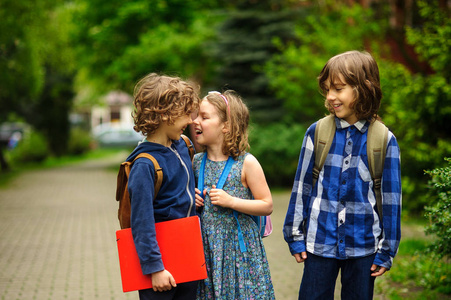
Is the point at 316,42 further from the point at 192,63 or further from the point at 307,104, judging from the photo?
the point at 192,63

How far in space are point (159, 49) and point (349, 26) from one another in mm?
6707

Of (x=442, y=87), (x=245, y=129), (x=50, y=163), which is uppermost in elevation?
(x=442, y=87)

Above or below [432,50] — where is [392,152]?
below

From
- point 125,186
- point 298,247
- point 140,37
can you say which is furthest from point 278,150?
point 125,186

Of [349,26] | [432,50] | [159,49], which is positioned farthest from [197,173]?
[159,49]

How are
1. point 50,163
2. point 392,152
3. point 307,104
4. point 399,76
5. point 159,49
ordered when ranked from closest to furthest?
1. point 392,152
2. point 399,76
3. point 307,104
4. point 159,49
5. point 50,163

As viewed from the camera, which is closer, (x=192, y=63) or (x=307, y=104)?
(x=307, y=104)

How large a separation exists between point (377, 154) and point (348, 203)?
0.28 meters

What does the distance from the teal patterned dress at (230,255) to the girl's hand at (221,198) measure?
10 centimetres

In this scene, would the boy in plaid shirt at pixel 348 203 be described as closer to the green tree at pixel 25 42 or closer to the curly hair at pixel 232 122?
the curly hair at pixel 232 122

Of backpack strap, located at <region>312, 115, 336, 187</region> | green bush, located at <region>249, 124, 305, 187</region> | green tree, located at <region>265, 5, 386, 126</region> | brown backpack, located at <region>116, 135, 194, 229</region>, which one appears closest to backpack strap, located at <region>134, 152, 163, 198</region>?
brown backpack, located at <region>116, 135, 194, 229</region>

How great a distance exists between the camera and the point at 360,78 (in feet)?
8.86

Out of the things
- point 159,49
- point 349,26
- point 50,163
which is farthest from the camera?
point 50,163

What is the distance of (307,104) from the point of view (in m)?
14.1
